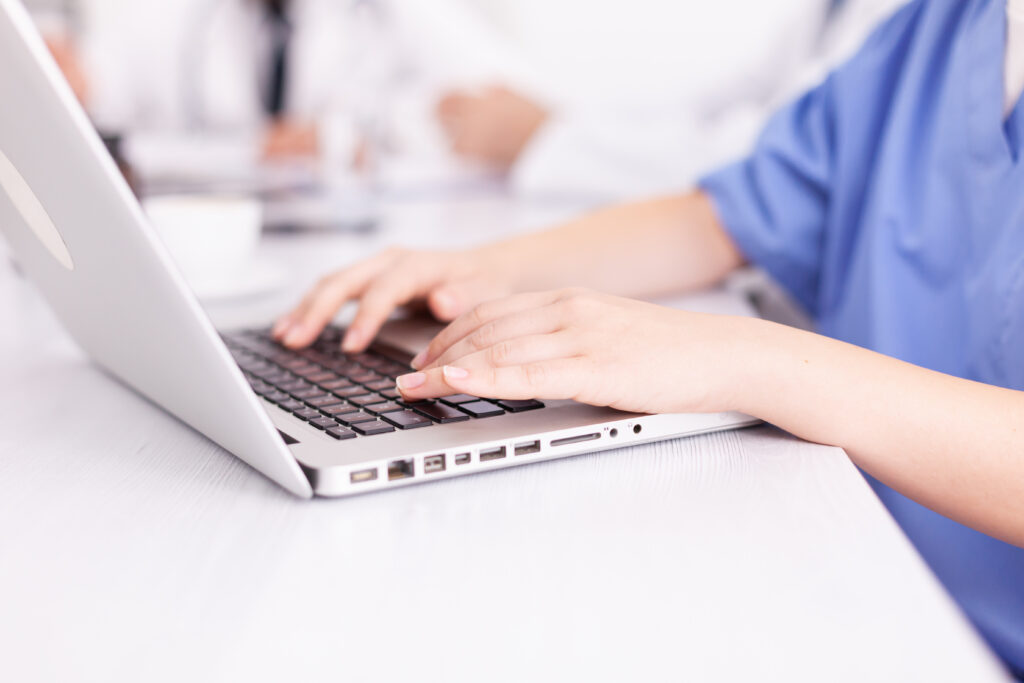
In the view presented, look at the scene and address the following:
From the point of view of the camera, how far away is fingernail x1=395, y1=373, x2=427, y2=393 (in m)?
0.42

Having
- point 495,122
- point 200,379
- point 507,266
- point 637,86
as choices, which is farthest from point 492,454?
point 637,86

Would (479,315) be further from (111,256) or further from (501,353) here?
(111,256)

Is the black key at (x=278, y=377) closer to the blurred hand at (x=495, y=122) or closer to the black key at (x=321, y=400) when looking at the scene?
the black key at (x=321, y=400)

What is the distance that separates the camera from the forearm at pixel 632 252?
0.73m

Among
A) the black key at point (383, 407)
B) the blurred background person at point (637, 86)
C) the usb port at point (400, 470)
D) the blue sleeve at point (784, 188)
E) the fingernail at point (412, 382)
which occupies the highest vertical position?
the usb port at point (400, 470)

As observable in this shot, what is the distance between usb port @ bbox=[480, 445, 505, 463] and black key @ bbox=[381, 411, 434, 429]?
0.12ft

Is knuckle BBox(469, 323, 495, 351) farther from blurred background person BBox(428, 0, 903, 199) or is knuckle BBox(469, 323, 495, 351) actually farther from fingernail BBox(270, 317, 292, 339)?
blurred background person BBox(428, 0, 903, 199)

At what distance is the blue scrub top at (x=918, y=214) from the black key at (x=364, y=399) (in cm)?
29

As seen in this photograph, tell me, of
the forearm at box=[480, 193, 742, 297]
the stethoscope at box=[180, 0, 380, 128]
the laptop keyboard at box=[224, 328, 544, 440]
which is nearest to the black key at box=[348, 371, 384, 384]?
the laptop keyboard at box=[224, 328, 544, 440]

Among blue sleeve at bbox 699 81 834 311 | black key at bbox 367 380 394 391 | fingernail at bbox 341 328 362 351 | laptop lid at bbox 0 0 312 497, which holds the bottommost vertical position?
blue sleeve at bbox 699 81 834 311

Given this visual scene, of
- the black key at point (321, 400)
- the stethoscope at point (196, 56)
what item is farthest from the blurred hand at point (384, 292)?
the stethoscope at point (196, 56)

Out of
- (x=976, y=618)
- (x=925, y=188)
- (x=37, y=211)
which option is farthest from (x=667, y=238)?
(x=37, y=211)

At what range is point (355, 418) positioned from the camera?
0.41 meters

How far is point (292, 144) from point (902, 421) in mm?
1744
